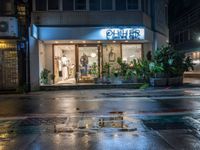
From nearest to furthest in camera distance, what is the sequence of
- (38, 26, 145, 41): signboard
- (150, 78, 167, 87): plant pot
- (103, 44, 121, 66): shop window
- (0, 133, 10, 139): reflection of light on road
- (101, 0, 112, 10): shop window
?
(0, 133, 10, 139): reflection of light on road → (38, 26, 145, 41): signboard → (150, 78, 167, 87): plant pot → (101, 0, 112, 10): shop window → (103, 44, 121, 66): shop window

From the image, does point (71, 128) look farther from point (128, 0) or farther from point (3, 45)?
point (128, 0)

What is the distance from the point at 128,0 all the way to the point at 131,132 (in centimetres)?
1710

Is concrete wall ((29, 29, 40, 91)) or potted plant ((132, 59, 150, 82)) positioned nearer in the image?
concrete wall ((29, 29, 40, 91))

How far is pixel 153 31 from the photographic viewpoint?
27781mm

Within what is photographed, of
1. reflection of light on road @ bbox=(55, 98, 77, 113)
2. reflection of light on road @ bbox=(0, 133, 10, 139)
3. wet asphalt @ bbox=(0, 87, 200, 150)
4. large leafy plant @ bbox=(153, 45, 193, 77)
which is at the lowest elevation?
reflection of light on road @ bbox=(0, 133, 10, 139)

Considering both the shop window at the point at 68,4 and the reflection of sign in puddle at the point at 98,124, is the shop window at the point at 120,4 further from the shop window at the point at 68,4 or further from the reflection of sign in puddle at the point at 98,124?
the reflection of sign in puddle at the point at 98,124

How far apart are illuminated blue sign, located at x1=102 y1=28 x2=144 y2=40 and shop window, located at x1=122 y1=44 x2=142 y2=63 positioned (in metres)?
2.08

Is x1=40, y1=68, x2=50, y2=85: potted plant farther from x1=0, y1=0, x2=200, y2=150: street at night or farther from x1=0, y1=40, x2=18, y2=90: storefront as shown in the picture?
x1=0, y1=40, x2=18, y2=90: storefront

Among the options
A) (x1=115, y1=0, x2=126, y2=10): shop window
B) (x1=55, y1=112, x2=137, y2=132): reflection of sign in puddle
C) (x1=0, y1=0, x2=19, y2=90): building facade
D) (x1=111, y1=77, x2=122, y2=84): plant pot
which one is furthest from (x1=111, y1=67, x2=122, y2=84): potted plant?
(x1=55, y1=112, x2=137, y2=132): reflection of sign in puddle

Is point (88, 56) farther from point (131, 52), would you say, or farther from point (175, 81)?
point (175, 81)

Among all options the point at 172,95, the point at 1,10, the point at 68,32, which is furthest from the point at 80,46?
the point at 172,95

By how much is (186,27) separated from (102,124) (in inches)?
1633

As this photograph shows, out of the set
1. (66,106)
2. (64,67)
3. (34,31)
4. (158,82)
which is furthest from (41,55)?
(66,106)

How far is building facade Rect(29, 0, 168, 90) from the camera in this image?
79.8 feet
